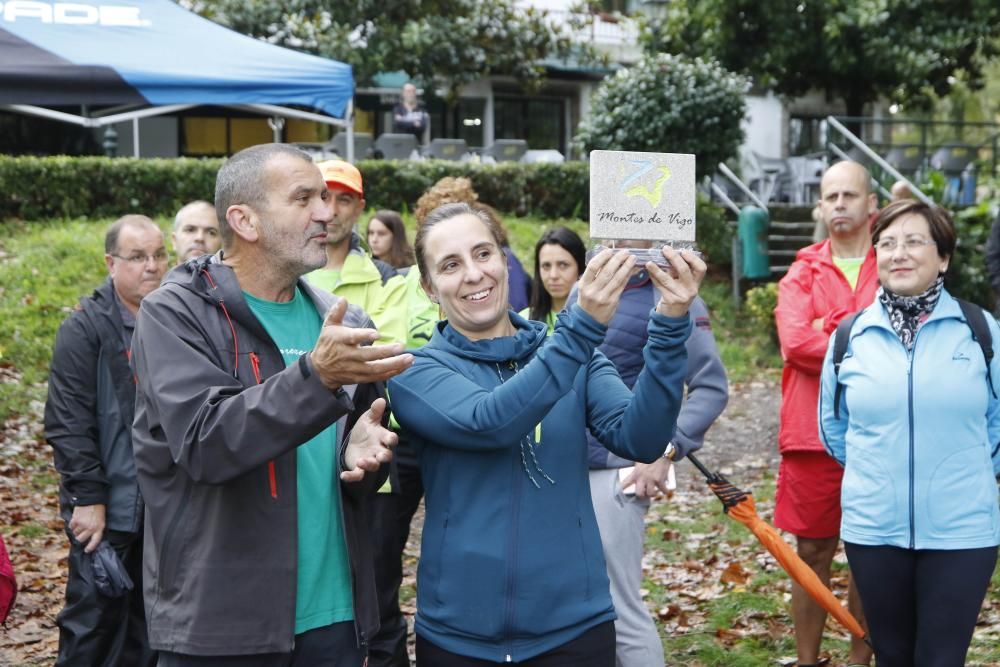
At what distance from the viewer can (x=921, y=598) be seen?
404 centimetres

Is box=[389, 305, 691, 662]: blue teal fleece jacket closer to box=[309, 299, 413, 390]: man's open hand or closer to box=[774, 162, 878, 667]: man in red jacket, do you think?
box=[309, 299, 413, 390]: man's open hand

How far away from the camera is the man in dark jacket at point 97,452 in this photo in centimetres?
449

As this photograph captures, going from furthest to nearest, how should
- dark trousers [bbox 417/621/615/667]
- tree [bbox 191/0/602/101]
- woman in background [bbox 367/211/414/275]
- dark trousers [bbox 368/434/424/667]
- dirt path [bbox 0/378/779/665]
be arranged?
tree [bbox 191/0/602/101] < woman in background [bbox 367/211/414/275] < dirt path [bbox 0/378/779/665] < dark trousers [bbox 368/434/424/667] < dark trousers [bbox 417/621/615/667]

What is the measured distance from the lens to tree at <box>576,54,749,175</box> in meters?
15.6

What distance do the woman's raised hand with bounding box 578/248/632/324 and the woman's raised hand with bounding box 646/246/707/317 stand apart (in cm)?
10

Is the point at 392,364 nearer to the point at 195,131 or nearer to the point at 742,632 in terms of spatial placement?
the point at 742,632

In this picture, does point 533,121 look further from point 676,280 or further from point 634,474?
point 676,280

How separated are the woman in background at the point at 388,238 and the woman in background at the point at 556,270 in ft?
8.23

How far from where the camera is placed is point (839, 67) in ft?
69.1

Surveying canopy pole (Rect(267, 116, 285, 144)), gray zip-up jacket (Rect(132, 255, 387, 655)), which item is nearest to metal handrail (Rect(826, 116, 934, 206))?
canopy pole (Rect(267, 116, 285, 144))

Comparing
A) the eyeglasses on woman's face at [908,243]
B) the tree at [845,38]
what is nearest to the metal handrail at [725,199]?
the tree at [845,38]

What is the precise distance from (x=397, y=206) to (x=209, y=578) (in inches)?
536

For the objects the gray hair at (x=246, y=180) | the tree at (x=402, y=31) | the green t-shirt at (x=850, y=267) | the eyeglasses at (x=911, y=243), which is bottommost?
the green t-shirt at (x=850, y=267)

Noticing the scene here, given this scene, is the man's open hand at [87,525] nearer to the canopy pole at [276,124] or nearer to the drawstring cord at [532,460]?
the drawstring cord at [532,460]
